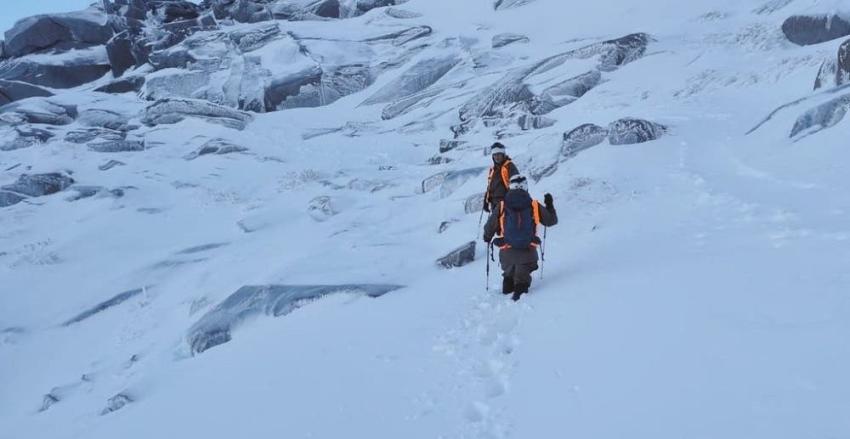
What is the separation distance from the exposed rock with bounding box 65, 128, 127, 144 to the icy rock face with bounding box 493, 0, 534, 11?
25.1 meters

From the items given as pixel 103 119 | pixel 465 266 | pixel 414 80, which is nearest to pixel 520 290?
pixel 465 266

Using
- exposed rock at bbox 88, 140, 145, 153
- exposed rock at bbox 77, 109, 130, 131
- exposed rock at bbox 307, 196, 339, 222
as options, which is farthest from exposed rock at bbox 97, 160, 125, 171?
exposed rock at bbox 307, 196, 339, 222

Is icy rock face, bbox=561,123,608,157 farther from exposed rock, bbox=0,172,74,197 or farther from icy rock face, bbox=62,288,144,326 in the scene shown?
exposed rock, bbox=0,172,74,197

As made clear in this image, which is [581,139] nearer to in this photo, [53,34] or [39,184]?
[39,184]

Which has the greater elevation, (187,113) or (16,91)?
(187,113)

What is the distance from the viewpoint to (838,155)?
929 cm

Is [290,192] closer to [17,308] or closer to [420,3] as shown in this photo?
[17,308]

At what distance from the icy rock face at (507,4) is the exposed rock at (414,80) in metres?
8.41

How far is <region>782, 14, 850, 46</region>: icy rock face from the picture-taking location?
17344 millimetres

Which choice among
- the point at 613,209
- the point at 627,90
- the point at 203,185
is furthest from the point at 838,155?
the point at 203,185

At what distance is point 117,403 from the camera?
25.1ft

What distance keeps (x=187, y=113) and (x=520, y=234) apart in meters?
26.9

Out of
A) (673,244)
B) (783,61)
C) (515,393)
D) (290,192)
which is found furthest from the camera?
(290,192)

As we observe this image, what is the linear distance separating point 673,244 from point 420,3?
4101 cm
